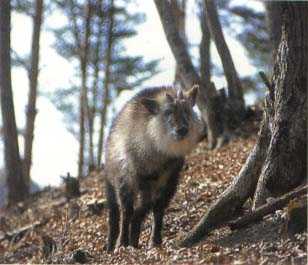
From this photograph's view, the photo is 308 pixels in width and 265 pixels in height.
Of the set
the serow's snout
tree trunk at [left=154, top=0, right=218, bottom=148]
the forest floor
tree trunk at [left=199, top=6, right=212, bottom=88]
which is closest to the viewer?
the forest floor

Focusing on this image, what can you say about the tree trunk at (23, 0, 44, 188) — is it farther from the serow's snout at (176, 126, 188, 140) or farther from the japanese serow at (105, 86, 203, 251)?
the serow's snout at (176, 126, 188, 140)

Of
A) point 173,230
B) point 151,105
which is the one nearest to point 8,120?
point 173,230

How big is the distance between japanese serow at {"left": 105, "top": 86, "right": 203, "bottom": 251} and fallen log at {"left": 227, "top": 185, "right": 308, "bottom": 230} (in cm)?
129

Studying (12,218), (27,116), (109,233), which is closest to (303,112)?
(109,233)

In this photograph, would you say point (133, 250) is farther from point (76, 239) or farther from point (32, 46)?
point (32, 46)

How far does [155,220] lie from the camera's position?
902 cm

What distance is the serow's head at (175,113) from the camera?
844cm

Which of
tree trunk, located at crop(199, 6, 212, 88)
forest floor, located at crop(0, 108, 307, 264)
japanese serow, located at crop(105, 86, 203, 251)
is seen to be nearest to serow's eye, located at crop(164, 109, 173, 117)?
japanese serow, located at crop(105, 86, 203, 251)

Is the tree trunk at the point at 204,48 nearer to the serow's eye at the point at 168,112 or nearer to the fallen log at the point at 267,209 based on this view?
the serow's eye at the point at 168,112

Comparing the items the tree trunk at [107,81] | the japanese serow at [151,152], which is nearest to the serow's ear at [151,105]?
the japanese serow at [151,152]

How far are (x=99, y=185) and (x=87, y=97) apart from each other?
8227 mm

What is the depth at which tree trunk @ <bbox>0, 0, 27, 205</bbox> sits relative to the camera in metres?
17.2

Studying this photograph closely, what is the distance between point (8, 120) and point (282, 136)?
1102cm

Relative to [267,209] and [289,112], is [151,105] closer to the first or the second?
[289,112]
